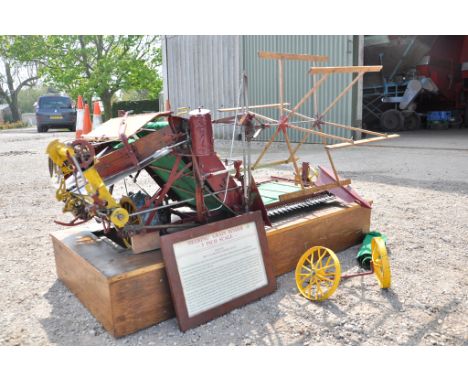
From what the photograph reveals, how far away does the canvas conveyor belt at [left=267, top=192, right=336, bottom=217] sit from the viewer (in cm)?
324

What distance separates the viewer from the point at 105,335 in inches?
91.6

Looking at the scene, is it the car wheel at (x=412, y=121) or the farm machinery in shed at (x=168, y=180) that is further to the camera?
the car wheel at (x=412, y=121)

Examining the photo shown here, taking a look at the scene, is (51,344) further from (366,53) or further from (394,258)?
(366,53)

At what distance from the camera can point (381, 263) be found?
278cm

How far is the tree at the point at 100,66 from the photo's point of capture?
902 inches

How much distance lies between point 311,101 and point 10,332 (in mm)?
9349

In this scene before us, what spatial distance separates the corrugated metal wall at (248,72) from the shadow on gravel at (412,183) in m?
3.63

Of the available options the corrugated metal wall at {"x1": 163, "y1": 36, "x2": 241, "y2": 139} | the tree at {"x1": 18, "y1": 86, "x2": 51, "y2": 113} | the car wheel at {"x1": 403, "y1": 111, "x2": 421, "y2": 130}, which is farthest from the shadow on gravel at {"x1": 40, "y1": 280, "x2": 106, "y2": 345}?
the tree at {"x1": 18, "y1": 86, "x2": 51, "y2": 113}

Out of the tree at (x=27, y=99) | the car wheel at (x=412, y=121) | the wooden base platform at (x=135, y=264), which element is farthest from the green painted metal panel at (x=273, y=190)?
the tree at (x=27, y=99)

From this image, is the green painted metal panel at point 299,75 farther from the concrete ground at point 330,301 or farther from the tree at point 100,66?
the tree at point 100,66

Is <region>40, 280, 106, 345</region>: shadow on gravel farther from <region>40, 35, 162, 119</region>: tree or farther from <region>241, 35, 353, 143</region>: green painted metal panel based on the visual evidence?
<region>40, 35, 162, 119</region>: tree

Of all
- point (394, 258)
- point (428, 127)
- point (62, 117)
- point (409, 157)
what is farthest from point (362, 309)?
point (62, 117)

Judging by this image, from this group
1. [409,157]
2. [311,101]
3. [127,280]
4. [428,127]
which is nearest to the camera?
[127,280]

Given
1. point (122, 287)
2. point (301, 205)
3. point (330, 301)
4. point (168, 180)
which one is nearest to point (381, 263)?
point (330, 301)
